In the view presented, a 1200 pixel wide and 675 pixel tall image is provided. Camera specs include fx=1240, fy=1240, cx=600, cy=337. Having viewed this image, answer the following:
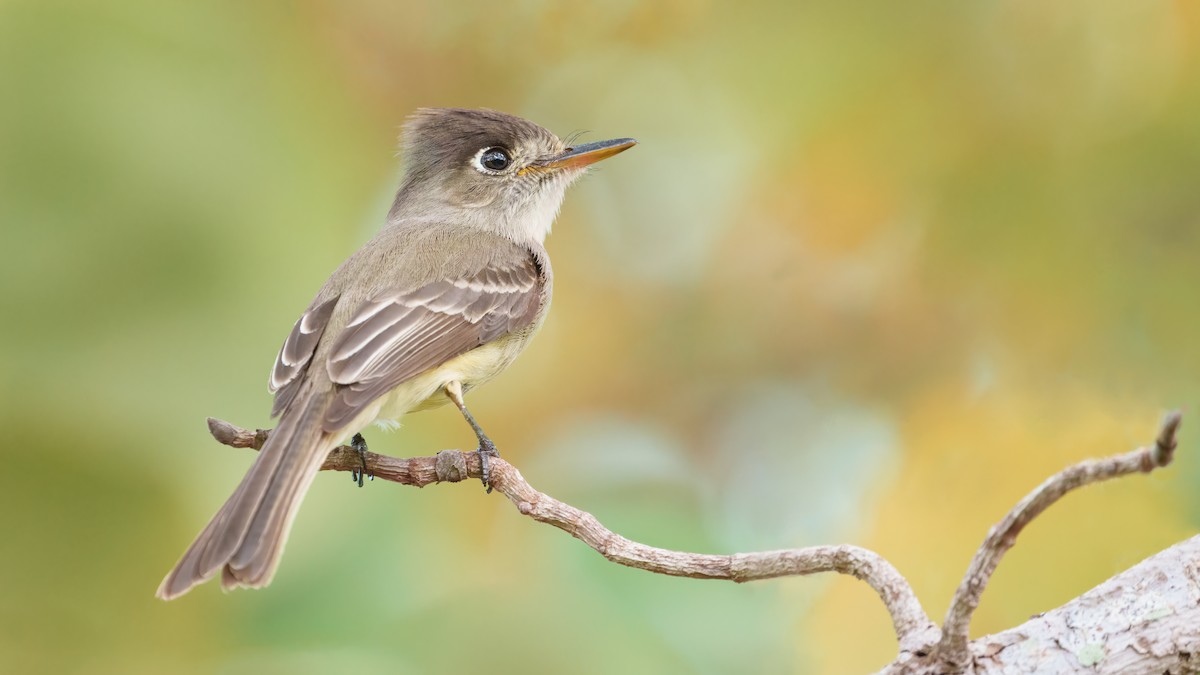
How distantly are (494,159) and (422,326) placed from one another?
38.3 inches

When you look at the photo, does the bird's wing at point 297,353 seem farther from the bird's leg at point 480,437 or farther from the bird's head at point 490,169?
the bird's head at point 490,169

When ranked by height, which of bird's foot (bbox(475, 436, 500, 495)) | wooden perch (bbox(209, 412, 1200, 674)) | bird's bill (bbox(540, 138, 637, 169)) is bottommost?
wooden perch (bbox(209, 412, 1200, 674))

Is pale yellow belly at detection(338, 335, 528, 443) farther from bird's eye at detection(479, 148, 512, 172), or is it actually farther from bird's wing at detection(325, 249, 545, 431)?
bird's eye at detection(479, 148, 512, 172)

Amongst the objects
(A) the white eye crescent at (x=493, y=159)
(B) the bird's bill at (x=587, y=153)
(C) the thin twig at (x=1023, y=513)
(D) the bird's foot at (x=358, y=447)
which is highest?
(A) the white eye crescent at (x=493, y=159)

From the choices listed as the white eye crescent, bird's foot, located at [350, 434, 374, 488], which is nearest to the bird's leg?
bird's foot, located at [350, 434, 374, 488]

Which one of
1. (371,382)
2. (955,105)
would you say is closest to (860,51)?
(955,105)

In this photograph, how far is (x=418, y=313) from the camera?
9.71 feet

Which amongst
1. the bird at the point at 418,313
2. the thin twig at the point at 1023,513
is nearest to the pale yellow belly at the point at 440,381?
the bird at the point at 418,313

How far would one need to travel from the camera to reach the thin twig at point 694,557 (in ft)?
6.56

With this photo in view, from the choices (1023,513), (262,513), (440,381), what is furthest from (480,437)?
(1023,513)

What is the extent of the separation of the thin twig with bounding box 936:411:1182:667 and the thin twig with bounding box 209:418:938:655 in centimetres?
10

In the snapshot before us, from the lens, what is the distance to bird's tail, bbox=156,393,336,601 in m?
2.19

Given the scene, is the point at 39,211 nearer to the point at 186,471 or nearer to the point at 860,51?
the point at 186,471

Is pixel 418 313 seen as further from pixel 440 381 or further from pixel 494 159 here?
pixel 494 159
